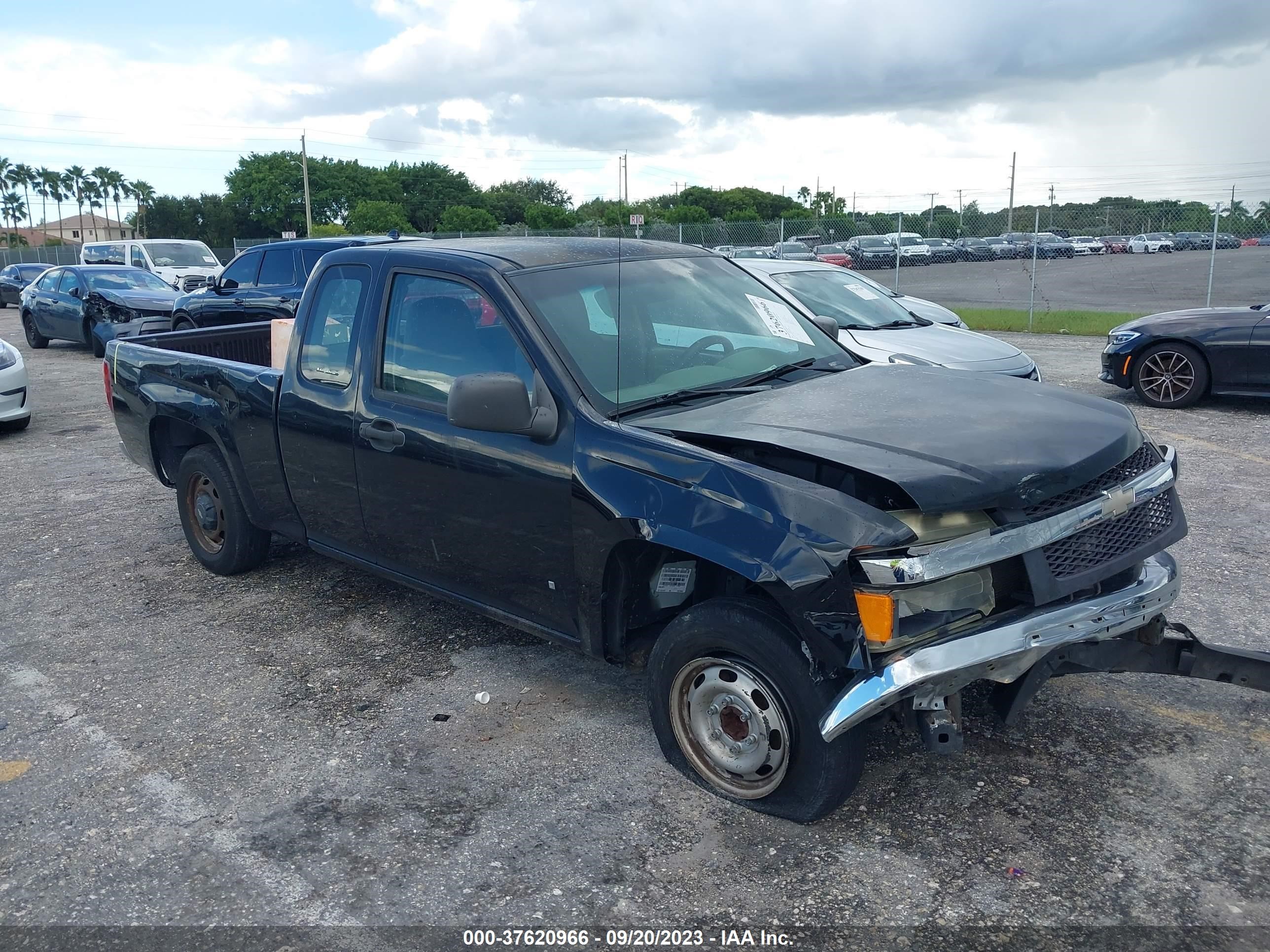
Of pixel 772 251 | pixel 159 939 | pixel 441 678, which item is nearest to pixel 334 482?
pixel 441 678

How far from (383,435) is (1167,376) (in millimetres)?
8660

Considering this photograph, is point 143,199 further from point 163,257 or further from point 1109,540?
point 1109,540

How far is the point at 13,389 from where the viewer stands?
10875 mm

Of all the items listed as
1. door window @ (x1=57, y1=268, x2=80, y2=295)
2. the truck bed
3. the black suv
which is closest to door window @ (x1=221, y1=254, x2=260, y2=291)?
the black suv

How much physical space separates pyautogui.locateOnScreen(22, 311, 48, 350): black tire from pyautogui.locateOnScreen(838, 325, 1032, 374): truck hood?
16295 mm

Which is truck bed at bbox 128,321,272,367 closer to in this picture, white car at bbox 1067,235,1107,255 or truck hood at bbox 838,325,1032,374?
truck hood at bbox 838,325,1032,374

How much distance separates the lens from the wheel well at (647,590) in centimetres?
370

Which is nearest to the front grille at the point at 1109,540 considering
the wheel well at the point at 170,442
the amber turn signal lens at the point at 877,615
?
the amber turn signal lens at the point at 877,615

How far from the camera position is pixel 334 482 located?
4938 millimetres

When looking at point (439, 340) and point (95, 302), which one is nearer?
point (439, 340)

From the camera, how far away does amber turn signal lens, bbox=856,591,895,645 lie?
3.08m

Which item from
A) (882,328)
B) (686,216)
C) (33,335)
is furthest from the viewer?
(686,216)

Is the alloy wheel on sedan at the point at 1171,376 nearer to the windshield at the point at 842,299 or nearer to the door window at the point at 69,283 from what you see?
the windshield at the point at 842,299

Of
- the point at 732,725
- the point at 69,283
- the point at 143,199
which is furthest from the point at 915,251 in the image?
the point at 143,199
